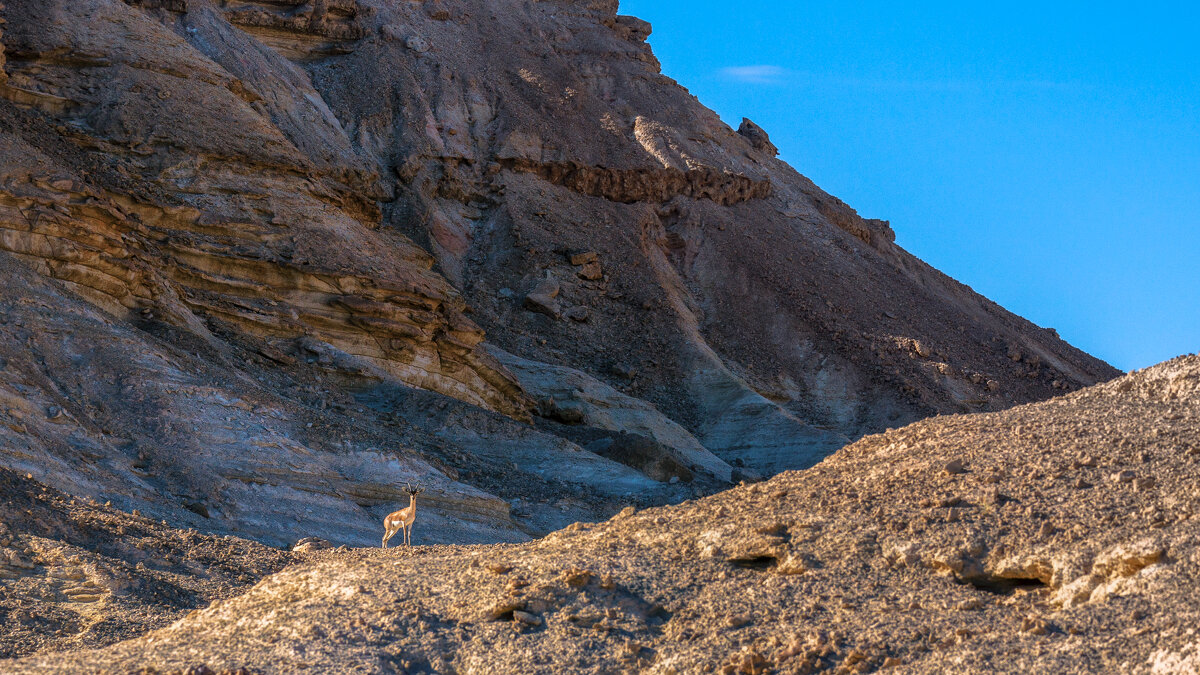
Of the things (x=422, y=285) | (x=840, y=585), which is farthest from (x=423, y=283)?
(x=840, y=585)

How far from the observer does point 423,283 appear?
3469cm

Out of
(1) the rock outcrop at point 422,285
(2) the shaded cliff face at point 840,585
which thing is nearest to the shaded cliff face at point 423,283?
(1) the rock outcrop at point 422,285

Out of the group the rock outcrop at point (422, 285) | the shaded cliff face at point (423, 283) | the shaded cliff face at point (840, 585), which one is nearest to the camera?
the shaded cliff face at point (840, 585)

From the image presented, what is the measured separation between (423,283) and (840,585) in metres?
26.8

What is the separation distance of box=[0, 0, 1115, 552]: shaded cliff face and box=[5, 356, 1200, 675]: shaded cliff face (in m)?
9.75

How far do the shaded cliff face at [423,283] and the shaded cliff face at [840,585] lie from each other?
32.0 feet

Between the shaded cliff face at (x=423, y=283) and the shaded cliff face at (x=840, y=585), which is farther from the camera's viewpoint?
the shaded cliff face at (x=423, y=283)

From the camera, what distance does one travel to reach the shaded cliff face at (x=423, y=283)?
73.4 feet

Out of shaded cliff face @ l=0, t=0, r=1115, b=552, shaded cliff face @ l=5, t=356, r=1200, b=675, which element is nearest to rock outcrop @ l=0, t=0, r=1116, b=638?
shaded cliff face @ l=0, t=0, r=1115, b=552

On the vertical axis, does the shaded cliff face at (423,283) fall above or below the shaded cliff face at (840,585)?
above

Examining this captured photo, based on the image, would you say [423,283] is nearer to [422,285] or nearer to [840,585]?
[422,285]

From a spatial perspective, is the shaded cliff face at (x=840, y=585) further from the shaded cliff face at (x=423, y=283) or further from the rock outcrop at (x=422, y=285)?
the shaded cliff face at (x=423, y=283)

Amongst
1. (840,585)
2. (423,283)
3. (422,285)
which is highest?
(423,283)

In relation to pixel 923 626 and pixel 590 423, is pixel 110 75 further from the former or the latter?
pixel 923 626
